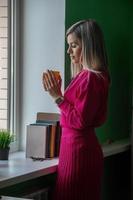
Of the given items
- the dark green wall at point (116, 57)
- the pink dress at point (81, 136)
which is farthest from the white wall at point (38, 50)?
the pink dress at point (81, 136)

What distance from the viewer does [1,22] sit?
3379 millimetres

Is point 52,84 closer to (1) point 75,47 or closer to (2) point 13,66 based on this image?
(1) point 75,47

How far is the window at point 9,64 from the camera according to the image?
338cm

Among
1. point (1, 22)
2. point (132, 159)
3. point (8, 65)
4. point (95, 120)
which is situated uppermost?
point (1, 22)

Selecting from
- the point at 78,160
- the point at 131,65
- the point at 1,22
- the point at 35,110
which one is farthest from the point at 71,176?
the point at 131,65

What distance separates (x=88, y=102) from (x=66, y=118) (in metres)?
0.18

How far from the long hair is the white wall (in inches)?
14.3

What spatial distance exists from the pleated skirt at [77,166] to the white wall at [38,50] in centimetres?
45

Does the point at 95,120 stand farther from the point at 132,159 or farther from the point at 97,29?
the point at 132,159

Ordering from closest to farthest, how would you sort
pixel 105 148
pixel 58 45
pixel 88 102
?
pixel 88 102 → pixel 58 45 → pixel 105 148

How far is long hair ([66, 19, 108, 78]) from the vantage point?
2.92 m

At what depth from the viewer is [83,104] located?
9.27ft

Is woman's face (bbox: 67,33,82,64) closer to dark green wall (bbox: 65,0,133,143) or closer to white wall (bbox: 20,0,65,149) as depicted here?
white wall (bbox: 20,0,65,149)

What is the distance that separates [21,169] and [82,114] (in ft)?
1.61
